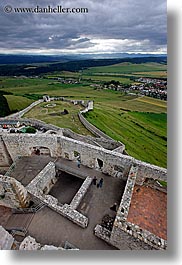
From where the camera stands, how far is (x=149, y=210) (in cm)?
696

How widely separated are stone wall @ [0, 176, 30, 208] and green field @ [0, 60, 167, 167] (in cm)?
582

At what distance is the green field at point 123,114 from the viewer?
634 inches

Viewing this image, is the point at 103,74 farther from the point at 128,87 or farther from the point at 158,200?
the point at 158,200

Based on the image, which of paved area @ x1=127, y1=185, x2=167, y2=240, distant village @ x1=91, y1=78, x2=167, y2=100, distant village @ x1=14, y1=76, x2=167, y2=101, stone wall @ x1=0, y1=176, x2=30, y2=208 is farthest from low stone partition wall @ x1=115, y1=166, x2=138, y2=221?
distant village @ x1=14, y1=76, x2=167, y2=101

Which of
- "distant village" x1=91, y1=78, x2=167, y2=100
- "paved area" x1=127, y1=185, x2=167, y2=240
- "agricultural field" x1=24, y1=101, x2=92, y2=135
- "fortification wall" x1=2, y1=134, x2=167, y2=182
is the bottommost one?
"paved area" x1=127, y1=185, x2=167, y2=240

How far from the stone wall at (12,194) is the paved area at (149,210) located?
3.85 metres

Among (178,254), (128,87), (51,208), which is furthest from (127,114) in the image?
(178,254)

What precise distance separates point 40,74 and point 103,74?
57.2ft

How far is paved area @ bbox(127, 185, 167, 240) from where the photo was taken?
6.25 m

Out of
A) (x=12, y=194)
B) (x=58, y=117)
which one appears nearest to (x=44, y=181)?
(x=12, y=194)

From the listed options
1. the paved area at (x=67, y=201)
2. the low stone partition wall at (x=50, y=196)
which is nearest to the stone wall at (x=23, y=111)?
the paved area at (x=67, y=201)

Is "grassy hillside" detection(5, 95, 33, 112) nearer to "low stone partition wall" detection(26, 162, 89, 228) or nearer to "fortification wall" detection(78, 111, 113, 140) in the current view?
"fortification wall" detection(78, 111, 113, 140)

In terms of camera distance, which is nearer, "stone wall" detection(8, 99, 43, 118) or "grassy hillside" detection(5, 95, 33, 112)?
"stone wall" detection(8, 99, 43, 118)

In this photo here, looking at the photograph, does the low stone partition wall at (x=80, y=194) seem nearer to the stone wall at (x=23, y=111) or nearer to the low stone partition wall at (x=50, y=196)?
the low stone partition wall at (x=50, y=196)
